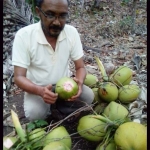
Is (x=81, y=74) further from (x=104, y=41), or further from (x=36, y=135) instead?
(x=104, y=41)

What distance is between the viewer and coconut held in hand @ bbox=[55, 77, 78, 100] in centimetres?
178

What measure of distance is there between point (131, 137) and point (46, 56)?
2.83ft

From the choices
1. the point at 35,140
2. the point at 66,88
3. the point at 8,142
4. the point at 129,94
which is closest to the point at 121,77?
the point at 129,94

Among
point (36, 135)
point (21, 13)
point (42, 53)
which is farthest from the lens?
point (21, 13)

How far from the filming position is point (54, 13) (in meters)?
1.79

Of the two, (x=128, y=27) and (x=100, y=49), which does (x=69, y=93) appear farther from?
(x=128, y=27)

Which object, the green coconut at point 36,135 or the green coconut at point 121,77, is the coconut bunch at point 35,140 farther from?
the green coconut at point 121,77

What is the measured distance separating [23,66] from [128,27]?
2.93 m

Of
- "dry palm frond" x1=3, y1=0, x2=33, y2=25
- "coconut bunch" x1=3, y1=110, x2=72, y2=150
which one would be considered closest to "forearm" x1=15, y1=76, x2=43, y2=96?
"coconut bunch" x1=3, y1=110, x2=72, y2=150

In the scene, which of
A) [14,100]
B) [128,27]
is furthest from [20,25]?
[128,27]

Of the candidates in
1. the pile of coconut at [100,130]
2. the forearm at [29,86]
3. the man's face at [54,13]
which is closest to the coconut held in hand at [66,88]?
the pile of coconut at [100,130]

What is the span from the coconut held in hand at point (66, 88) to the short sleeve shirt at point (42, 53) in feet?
0.90

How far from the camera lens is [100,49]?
3834 mm

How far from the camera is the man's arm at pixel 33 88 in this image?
1.73 m
